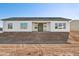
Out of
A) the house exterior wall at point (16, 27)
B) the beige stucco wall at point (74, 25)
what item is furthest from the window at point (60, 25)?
the house exterior wall at point (16, 27)

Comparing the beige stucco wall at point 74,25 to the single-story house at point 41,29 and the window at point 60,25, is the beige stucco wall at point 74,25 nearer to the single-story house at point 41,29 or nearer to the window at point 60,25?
the single-story house at point 41,29

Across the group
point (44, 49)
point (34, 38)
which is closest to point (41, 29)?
point (34, 38)

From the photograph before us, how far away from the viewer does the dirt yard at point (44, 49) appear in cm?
633

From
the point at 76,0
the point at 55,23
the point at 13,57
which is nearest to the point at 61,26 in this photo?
the point at 55,23

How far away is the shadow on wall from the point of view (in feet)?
21.4

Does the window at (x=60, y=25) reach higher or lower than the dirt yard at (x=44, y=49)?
higher

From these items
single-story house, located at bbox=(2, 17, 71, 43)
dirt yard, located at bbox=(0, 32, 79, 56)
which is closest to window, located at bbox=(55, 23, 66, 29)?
single-story house, located at bbox=(2, 17, 71, 43)

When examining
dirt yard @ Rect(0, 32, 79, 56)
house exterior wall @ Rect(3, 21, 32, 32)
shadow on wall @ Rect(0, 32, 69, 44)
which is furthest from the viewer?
house exterior wall @ Rect(3, 21, 32, 32)

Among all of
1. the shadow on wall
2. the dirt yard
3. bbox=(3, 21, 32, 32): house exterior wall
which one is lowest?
the dirt yard

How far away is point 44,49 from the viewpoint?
6418mm

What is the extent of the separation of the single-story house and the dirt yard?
158mm

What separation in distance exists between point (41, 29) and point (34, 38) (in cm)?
32

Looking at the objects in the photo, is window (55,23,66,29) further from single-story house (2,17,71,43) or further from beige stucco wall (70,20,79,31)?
beige stucco wall (70,20,79,31)

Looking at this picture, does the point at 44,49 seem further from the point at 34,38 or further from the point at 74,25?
the point at 74,25
